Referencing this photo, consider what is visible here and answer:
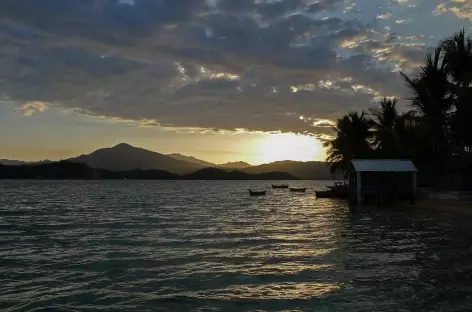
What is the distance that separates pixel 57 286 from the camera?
11.6m

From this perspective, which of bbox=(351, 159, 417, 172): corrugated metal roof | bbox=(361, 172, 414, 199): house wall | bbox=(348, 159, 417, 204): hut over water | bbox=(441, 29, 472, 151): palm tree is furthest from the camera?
bbox=(361, 172, 414, 199): house wall

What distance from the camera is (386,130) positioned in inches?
1972

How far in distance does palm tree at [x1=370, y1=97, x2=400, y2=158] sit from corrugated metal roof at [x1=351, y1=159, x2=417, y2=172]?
6249mm

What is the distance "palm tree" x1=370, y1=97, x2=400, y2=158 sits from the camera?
49625 millimetres

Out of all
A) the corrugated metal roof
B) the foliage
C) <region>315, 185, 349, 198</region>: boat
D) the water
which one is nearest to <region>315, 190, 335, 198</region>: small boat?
<region>315, 185, 349, 198</region>: boat

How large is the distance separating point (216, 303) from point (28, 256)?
379 inches

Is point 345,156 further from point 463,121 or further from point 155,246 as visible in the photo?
point 155,246

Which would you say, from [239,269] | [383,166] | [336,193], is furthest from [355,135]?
[239,269]

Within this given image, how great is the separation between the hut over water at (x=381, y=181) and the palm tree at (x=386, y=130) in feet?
12.7

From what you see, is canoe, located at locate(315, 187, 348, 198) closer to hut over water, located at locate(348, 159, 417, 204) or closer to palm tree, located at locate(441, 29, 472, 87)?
hut over water, located at locate(348, 159, 417, 204)

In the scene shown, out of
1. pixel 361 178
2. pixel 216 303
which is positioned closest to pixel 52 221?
pixel 216 303

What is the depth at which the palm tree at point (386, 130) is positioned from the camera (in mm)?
49625

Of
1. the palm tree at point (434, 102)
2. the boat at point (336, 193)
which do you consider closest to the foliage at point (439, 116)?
the palm tree at point (434, 102)

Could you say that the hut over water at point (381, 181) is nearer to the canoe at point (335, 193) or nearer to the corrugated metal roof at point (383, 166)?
the corrugated metal roof at point (383, 166)
